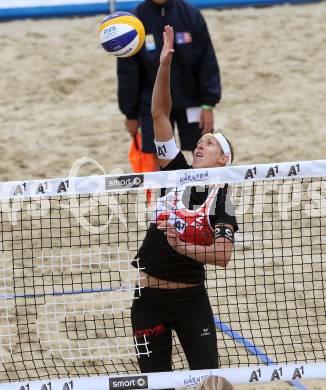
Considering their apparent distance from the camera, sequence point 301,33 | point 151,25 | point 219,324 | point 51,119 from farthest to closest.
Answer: point 301,33, point 51,119, point 151,25, point 219,324

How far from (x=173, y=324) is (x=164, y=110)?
1171 mm

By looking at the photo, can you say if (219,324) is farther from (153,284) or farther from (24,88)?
(24,88)

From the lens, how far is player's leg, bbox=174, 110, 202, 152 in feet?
27.0

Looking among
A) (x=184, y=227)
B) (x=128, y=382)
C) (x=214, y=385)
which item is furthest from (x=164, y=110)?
(x=214, y=385)

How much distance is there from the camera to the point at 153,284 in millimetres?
5156

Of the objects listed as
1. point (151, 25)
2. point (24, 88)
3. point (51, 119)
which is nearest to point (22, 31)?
point (24, 88)

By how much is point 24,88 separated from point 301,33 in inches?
146

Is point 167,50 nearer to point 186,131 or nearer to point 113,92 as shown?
point 186,131

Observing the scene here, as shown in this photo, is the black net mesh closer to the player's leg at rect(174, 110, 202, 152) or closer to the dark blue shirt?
the player's leg at rect(174, 110, 202, 152)

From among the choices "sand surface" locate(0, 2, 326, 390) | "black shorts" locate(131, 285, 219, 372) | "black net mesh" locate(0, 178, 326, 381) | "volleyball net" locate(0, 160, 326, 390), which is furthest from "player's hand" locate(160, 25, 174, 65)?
"sand surface" locate(0, 2, 326, 390)

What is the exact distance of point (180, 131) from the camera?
27.3 feet

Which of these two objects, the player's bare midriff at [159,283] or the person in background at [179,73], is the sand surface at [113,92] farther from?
the player's bare midriff at [159,283]

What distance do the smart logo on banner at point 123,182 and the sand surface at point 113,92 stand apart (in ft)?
14.9

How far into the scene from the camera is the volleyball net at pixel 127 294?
5102mm
